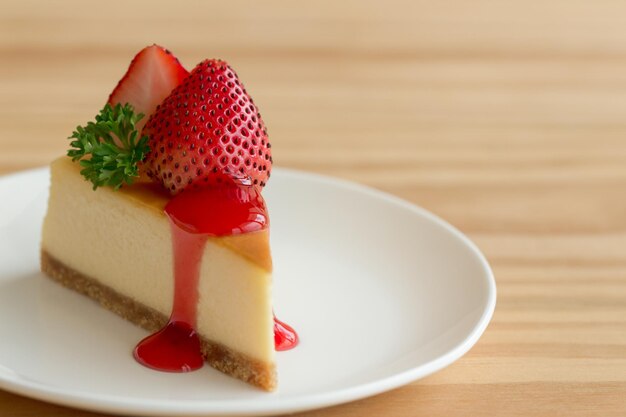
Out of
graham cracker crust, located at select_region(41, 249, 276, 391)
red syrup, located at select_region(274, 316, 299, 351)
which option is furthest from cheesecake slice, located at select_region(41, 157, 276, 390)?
red syrup, located at select_region(274, 316, 299, 351)

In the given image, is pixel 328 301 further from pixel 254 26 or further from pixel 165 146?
pixel 254 26

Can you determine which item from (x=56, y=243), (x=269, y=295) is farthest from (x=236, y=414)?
(x=56, y=243)

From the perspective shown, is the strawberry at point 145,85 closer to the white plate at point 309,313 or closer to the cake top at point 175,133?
the cake top at point 175,133

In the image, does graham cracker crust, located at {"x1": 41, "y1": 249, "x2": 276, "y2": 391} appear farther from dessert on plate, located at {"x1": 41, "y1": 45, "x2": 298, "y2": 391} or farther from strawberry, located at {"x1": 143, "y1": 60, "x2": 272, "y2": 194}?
strawberry, located at {"x1": 143, "y1": 60, "x2": 272, "y2": 194}

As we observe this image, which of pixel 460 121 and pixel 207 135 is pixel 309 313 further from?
pixel 460 121

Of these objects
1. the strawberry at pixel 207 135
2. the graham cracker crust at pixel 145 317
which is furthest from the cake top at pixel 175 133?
the graham cracker crust at pixel 145 317

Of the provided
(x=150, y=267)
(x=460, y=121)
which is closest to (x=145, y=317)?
(x=150, y=267)
